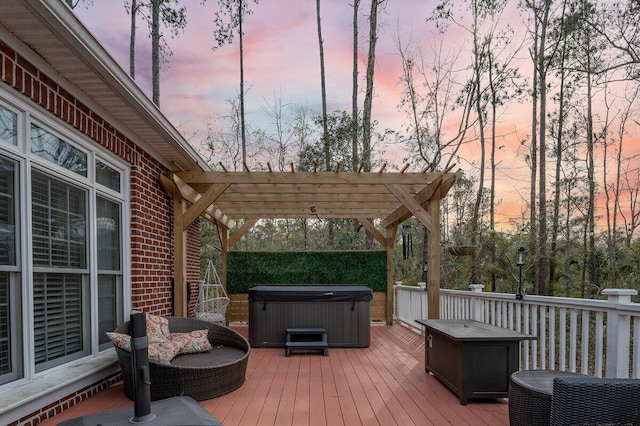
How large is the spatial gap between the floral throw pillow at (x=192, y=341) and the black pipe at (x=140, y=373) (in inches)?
87.1

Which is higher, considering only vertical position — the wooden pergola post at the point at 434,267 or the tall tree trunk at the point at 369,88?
the tall tree trunk at the point at 369,88

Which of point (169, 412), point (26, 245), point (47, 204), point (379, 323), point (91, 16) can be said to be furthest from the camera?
point (91, 16)

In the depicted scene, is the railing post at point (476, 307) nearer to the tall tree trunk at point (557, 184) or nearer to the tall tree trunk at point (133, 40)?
the tall tree trunk at point (557, 184)

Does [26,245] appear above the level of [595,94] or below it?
below

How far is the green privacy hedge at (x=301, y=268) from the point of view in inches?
376

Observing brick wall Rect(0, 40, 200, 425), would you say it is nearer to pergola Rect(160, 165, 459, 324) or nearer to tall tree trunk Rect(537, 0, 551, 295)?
pergola Rect(160, 165, 459, 324)

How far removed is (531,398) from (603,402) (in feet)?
2.20

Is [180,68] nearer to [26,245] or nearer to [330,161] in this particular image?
[330,161]

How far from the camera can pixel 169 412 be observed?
242 cm

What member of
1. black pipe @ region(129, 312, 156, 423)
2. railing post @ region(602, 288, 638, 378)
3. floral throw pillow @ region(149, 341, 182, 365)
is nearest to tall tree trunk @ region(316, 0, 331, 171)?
floral throw pillow @ region(149, 341, 182, 365)

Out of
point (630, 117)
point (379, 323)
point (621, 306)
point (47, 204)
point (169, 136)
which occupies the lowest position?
point (379, 323)

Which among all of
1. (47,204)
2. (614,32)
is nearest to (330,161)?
(614,32)

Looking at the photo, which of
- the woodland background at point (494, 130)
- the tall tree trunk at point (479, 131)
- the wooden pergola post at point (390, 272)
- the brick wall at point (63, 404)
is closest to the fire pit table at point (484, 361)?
the brick wall at point (63, 404)

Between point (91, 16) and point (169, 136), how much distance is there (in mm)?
8037
